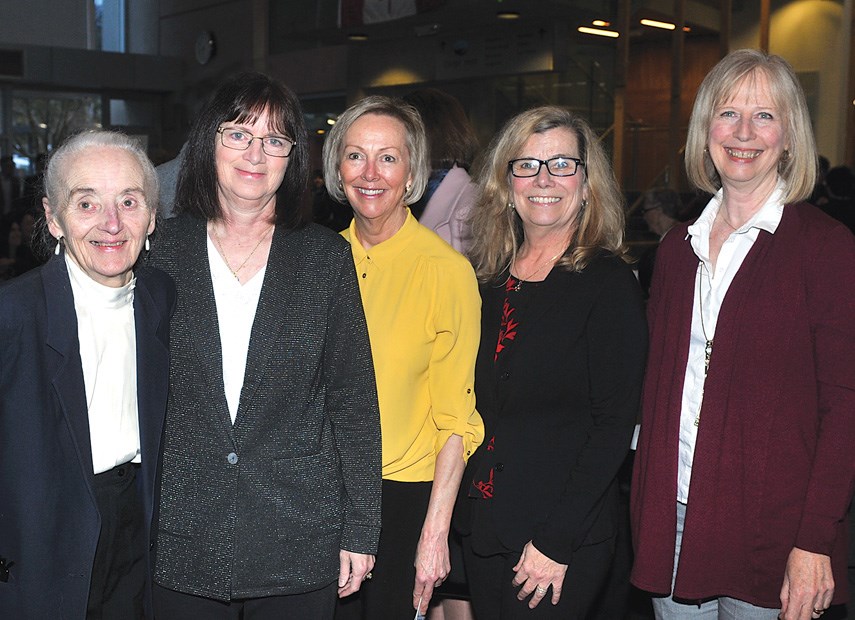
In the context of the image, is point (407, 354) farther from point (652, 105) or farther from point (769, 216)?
point (652, 105)

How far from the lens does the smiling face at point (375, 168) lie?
7.85 feet

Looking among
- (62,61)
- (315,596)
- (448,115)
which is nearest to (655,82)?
(448,115)

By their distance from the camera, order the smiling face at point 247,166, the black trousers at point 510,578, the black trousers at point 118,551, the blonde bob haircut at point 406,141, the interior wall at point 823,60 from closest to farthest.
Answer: the black trousers at point 118,551 < the smiling face at point 247,166 < the black trousers at point 510,578 < the blonde bob haircut at point 406,141 < the interior wall at point 823,60

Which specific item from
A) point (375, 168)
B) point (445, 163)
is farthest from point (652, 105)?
point (375, 168)

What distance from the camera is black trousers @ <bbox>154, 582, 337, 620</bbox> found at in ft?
6.82

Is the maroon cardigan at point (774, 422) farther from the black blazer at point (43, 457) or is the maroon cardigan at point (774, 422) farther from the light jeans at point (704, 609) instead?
the black blazer at point (43, 457)

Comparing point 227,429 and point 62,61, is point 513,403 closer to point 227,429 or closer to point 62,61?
point 227,429

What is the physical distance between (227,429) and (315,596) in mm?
484

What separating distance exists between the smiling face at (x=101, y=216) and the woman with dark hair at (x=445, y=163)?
1.77 m

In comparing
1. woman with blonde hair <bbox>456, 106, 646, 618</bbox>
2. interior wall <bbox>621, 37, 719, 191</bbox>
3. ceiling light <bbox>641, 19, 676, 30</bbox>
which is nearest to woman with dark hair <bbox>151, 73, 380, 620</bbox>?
woman with blonde hair <bbox>456, 106, 646, 618</bbox>

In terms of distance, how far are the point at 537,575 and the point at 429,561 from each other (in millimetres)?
319

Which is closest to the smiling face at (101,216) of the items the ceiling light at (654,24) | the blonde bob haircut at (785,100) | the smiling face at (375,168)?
A: the smiling face at (375,168)

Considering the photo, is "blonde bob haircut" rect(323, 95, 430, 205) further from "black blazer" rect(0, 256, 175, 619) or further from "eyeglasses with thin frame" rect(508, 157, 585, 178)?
"black blazer" rect(0, 256, 175, 619)

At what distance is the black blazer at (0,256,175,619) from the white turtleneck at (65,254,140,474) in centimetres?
7
